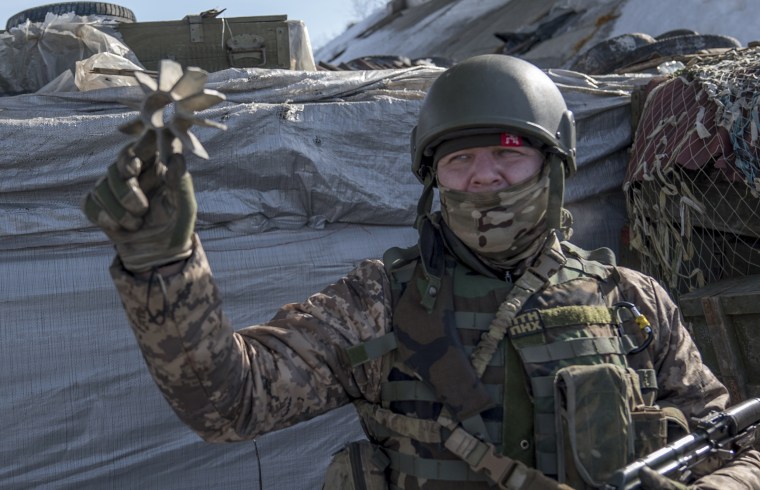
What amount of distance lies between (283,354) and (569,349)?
66 centimetres

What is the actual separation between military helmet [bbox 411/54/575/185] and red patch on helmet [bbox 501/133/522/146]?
16 millimetres

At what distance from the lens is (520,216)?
7.48 ft

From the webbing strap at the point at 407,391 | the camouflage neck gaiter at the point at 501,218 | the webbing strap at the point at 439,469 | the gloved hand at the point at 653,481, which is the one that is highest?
the camouflage neck gaiter at the point at 501,218

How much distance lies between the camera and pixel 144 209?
1626 millimetres

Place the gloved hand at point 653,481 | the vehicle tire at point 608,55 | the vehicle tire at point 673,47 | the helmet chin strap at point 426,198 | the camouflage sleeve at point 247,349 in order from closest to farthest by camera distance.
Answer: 1. the camouflage sleeve at point 247,349
2. the gloved hand at point 653,481
3. the helmet chin strap at point 426,198
4. the vehicle tire at point 673,47
5. the vehicle tire at point 608,55

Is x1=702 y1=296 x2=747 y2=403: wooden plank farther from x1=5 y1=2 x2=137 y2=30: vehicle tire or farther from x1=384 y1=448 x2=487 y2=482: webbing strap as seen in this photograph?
x1=5 y1=2 x2=137 y2=30: vehicle tire

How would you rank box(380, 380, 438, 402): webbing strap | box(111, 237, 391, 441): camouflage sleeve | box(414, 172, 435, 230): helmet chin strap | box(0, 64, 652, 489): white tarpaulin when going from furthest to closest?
1. box(0, 64, 652, 489): white tarpaulin
2. box(414, 172, 435, 230): helmet chin strap
3. box(380, 380, 438, 402): webbing strap
4. box(111, 237, 391, 441): camouflage sleeve

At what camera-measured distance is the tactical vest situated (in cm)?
A: 209

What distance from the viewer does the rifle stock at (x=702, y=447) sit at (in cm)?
193

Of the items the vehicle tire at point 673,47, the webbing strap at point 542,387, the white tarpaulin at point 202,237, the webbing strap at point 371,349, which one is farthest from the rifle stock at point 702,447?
the vehicle tire at point 673,47

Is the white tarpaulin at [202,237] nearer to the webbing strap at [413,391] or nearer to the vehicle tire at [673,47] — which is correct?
the webbing strap at [413,391]

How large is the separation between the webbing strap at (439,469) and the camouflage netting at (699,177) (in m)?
2.16

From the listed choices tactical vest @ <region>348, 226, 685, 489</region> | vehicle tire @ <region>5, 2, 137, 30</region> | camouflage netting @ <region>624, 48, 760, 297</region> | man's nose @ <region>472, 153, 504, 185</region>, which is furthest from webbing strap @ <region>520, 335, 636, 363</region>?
vehicle tire @ <region>5, 2, 137, 30</region>

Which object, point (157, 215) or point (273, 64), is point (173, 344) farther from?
point (273, 64)
